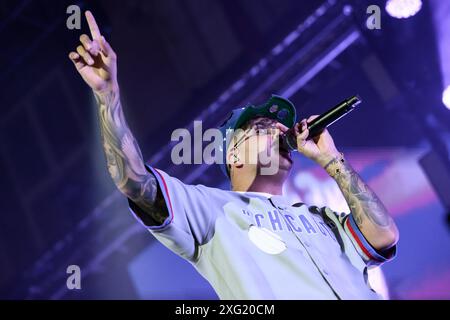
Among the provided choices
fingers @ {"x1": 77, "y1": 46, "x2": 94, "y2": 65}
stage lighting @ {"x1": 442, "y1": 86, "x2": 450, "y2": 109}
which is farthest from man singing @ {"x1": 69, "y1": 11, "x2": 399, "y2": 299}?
stage lighting @ {"x1": 442, "y1": 86, "x2": 450, "y2": 109}

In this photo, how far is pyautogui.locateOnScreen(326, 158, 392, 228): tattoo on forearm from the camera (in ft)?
4.51

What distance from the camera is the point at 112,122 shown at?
1107 millimetres

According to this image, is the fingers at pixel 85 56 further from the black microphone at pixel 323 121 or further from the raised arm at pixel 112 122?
the black microphone at pixel 323 121

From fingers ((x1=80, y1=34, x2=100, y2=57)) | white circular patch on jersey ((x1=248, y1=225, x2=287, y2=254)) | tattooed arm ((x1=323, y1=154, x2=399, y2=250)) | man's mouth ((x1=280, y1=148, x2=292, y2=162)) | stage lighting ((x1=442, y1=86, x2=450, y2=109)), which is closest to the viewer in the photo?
fingers ((x1=80, y1=34, x2=100, y2=57))

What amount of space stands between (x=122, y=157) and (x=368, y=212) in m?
0.63

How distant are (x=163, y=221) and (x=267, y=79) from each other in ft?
3.76

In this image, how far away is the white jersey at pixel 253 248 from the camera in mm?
1172

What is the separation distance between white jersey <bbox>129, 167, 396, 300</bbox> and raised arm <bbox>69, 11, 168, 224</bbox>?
0.17 ft

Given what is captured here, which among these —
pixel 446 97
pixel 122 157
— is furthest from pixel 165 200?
pixel 446 97

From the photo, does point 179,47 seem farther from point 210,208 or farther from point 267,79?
point 210,208

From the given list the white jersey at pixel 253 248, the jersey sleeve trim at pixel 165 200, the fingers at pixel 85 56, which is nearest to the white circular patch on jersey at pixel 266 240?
the white jersey at pixel 253 248

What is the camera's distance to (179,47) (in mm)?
2072

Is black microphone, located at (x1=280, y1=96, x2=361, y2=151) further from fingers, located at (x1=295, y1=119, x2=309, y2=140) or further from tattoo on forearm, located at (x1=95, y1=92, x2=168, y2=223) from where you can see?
tattoo on forearm, located at (x1=95, y1=92, x2=168, y2=223)

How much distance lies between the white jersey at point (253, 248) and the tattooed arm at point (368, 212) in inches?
2.7
